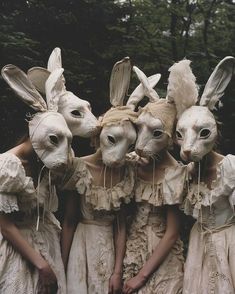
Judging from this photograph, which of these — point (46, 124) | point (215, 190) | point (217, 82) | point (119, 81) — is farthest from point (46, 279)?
point (217, 82)

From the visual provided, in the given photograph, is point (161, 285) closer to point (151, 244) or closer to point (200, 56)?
point (151, 244)

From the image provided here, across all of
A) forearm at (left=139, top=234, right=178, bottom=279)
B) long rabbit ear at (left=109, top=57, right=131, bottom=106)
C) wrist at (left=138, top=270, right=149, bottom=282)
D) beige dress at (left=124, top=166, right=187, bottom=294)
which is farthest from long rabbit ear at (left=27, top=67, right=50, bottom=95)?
wrist at (left=138, top=270, right=149, bottom=282)

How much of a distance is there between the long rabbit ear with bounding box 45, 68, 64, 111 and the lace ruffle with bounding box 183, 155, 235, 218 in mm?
1016

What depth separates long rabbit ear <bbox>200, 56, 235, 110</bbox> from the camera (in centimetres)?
400

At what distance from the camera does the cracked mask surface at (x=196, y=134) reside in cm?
383

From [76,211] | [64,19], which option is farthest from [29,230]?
[64,19]

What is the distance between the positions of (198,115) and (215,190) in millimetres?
473

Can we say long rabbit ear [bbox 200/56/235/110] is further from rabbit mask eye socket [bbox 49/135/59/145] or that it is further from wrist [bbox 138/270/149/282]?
wrist [bbox 138/270/149/282]

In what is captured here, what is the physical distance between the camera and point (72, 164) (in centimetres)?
421

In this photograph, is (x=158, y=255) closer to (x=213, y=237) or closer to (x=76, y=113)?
(x=213, y=237)

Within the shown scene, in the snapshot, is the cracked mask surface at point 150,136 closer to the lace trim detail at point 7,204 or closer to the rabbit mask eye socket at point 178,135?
the rabbit mask eye socket at point 178,135

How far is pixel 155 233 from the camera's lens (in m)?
4.14

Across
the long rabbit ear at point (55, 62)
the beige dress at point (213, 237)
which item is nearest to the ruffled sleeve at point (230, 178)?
the beige dress at point (213, 237)

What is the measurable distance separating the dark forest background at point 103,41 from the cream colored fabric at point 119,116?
2.16 meters
